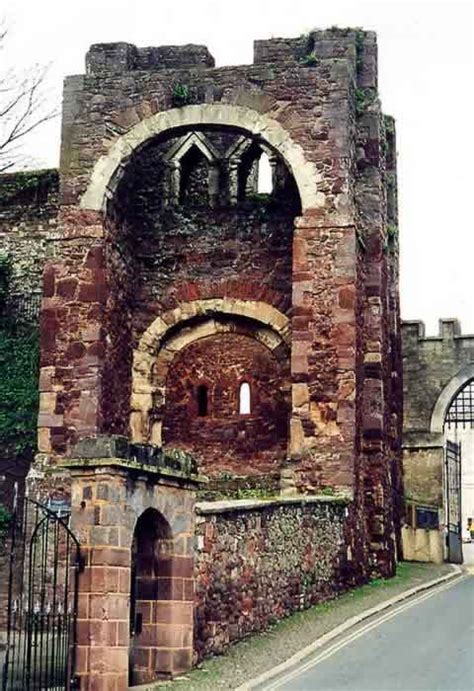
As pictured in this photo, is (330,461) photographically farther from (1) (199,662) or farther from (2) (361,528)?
(1) (199,662)

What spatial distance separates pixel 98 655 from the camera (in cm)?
977

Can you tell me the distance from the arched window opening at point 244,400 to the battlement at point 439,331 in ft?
34.0

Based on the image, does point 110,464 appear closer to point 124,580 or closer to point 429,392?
point 124,580

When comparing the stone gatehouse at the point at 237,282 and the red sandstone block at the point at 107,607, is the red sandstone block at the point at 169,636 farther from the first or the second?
the stone gatehouse at the point at 237,282

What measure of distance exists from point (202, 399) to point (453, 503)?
12335 millimetres

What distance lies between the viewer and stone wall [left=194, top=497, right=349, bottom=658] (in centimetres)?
1202

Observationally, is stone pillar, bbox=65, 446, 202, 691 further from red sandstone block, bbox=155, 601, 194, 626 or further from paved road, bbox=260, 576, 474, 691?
paved road, bbox=260, 576, 474, 691

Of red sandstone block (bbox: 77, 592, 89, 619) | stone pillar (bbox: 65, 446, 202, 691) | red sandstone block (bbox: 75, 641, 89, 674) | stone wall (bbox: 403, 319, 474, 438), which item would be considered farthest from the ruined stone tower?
red sandstone block (bbox: 75, 641, 89, 674)

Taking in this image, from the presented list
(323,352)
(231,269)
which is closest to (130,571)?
(323,352)

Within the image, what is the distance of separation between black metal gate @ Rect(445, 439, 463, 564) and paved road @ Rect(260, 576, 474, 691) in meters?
12.4

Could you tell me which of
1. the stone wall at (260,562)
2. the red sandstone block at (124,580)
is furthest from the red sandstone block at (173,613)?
the red sandstone block at (124,580)

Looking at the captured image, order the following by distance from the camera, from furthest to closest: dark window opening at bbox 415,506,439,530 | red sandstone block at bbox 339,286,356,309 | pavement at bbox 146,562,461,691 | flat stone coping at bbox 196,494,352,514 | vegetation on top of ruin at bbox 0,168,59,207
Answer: dark window opening at bbox 415,506,439,530
vegetation on top of ruin at bbox 0,168,59,207
red sandstone block at bbox 339,286,356,309
flat stone coping at bbox 196,494,352,514
pavement at bbox 146,562,461,691

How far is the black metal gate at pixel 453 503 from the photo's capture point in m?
27.6

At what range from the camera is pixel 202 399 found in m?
20.4
